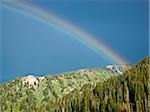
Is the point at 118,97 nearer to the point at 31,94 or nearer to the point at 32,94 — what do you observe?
the point at 31,94

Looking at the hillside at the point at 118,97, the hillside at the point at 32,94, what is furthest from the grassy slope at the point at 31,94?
the hillside at the point at 118,97

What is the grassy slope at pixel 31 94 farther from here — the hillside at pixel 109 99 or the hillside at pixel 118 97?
the hillside at pixel 118 97

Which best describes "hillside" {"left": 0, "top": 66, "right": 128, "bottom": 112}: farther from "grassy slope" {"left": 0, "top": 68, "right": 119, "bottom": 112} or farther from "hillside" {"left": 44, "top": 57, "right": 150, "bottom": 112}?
"hillside" {"left": 44, "top": 57, "right": 150, "bottom": 112}

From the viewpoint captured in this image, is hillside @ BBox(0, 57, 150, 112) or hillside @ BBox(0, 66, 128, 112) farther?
hillside @ BBox(0, 66, 128, 112)

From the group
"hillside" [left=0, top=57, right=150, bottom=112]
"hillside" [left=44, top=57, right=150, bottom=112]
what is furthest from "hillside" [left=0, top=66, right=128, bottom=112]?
"hillside" [left=44, top=57, right=150, bottom=112]

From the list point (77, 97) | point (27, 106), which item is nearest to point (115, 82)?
point (77, 97)

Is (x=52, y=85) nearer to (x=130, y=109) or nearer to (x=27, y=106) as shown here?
(x=27, y=106)

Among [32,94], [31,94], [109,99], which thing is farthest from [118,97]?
[32,94]

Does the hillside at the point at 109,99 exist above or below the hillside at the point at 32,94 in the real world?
below

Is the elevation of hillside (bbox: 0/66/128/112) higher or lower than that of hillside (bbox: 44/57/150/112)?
higher

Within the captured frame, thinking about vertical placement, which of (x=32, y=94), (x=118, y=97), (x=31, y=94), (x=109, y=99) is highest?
(x=32, y=94)

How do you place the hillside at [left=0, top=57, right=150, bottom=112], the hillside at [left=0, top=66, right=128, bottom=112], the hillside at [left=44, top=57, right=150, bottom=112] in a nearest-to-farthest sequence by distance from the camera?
the hillside at [left=44, top=57, right=150, bottom=112]
the hillside at [left=0, top=57, right=150, bottom=112]
the hillside at [left=0, top=66, right=128, bottom=112]

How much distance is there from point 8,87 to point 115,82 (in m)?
98.7

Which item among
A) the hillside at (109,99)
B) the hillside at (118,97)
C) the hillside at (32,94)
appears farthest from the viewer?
the hillside at (32,94)
